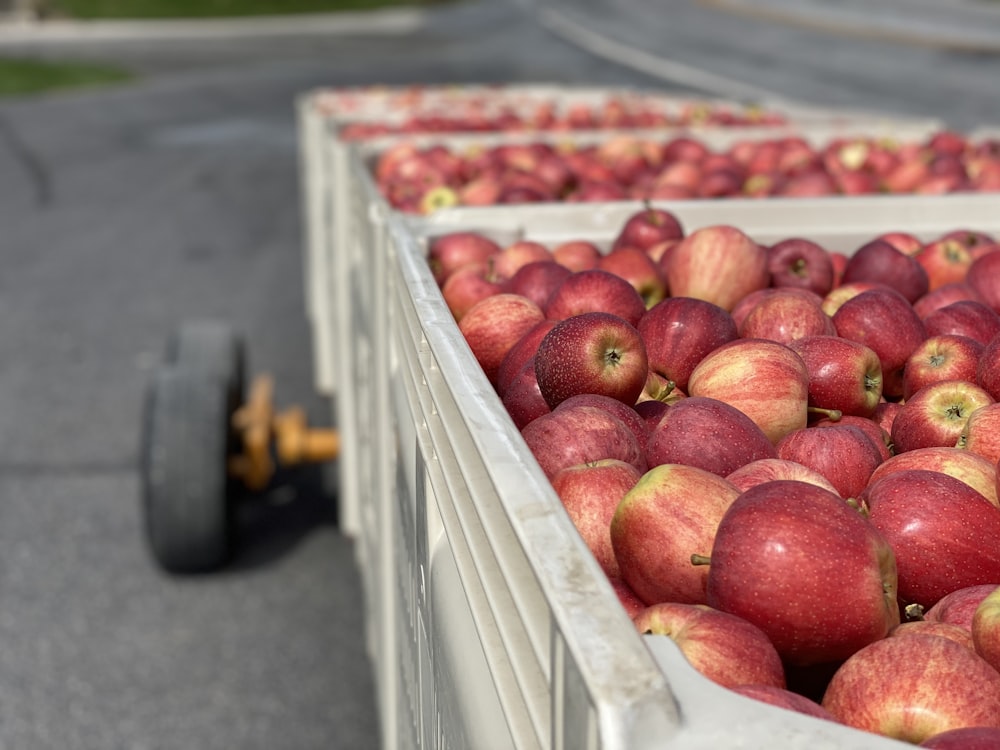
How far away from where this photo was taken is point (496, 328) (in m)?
1.83

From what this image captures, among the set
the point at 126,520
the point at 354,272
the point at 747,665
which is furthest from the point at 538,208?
the point at 126,520

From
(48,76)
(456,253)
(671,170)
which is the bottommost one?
(48,76)

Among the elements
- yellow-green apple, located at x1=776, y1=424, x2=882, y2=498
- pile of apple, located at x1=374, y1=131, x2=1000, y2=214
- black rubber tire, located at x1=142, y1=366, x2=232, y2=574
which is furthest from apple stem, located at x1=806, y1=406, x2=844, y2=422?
black rubber tire, located at x1=142, y1=366, x2=232, y2=574

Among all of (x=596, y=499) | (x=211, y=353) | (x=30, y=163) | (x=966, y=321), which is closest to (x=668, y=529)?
(x=596, y=499)

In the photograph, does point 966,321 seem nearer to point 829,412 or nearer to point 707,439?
point 829,412

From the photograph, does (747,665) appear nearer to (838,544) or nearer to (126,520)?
(838,544)

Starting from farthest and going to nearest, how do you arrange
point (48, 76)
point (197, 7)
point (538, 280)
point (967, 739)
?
point (197, 7) → point (48, 76) → point (538, 280) → point (967, 739)

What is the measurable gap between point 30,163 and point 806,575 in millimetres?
13331

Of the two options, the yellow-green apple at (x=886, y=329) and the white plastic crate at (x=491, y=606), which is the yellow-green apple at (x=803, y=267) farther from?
the white plastic crate at (x=491, y=606)

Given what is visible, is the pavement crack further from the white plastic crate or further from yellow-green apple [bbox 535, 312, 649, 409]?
yellow-green apple [bbox 535, 312, 649, 409]

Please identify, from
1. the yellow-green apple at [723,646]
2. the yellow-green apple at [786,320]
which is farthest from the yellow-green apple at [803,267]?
the yellow-green apple at [723,646]

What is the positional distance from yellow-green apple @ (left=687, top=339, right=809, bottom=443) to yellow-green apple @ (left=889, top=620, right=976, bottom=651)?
455 millimetres

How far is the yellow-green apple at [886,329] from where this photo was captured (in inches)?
68.7

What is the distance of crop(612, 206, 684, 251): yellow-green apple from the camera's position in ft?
7.83
